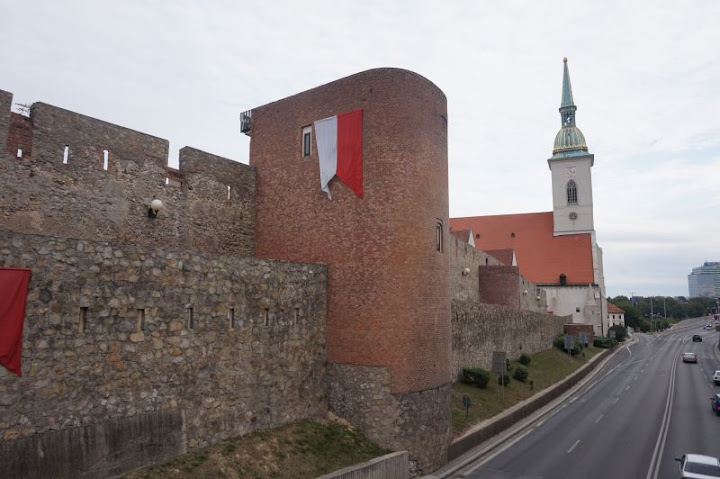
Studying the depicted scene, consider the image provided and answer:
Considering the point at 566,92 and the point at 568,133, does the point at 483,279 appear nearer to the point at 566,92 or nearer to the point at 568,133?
the point at 568,133

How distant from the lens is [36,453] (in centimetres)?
867

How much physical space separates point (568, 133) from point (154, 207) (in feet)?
240

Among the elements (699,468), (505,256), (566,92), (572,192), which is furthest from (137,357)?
(566,92)

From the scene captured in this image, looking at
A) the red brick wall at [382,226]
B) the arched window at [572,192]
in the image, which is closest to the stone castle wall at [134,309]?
the red brick wall at [382,226]

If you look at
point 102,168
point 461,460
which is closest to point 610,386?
point 461,460

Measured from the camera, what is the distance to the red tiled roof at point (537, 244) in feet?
212

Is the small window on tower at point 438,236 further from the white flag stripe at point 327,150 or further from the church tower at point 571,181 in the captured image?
the church tower at point 571,181

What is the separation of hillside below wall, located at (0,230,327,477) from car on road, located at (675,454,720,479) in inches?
436

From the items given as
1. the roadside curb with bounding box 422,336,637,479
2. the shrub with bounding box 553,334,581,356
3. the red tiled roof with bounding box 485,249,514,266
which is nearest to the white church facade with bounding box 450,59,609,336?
the shrub with bounding box 553,334,581,356

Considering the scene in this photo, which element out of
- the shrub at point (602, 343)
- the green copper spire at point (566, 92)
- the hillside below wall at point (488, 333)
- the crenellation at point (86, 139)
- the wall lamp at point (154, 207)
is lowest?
the shrub at point (602, 343)

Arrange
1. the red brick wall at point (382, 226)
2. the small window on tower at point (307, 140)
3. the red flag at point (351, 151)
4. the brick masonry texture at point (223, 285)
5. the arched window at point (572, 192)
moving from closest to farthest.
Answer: the brick masonry texture at point (223, 285) → the red brick wall at point (382, 226) → the red flag at point (351, 151) → the small window on tower at point (307, 140) → the arched window at point (572, 192)

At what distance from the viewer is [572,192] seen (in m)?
71.3

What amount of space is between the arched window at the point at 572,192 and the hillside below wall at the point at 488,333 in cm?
3405

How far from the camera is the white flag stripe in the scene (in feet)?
53.3
